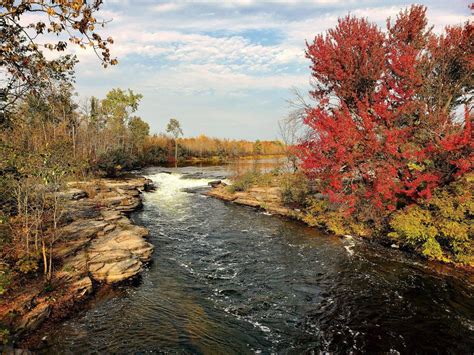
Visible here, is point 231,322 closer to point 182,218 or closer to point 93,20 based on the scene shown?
point 93,20

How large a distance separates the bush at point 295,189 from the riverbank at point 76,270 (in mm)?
11035

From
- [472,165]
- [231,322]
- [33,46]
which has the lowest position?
[231,322]

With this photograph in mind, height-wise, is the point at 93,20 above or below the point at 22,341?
above

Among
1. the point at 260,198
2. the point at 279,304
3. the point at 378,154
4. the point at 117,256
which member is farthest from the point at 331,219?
the point at 117,256

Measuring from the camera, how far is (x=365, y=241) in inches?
585

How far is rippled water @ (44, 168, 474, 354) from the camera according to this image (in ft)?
23.8

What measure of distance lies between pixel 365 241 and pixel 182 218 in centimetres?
1112

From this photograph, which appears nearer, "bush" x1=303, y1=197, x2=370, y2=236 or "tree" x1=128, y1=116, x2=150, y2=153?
"bush" x1=303, y1=197, x2=370, y2=236

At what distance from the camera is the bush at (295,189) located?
20750mm

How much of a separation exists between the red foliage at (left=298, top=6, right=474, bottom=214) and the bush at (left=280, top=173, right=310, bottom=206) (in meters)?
4.41

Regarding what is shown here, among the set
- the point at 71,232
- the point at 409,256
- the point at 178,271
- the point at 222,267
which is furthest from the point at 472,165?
the point at 71,232

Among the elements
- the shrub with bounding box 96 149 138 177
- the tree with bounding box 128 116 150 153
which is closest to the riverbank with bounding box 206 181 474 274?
the shrub with bounding box 96 149 138 177

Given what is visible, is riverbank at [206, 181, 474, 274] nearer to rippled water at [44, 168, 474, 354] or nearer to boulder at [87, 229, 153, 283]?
rippled water at [44, 168, 474, 354]

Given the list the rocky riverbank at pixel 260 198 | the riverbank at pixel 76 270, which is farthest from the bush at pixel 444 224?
the riverbank at pixel 76 270
